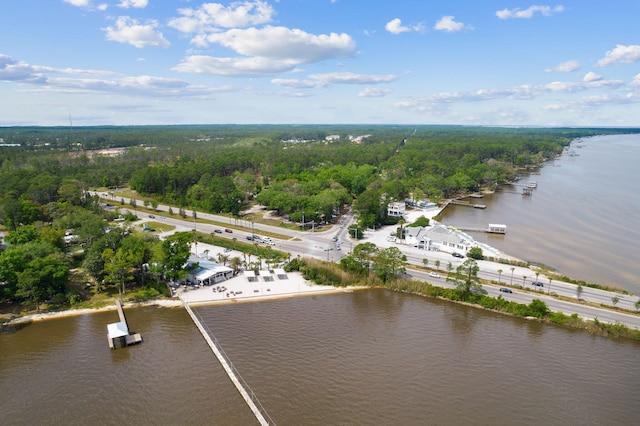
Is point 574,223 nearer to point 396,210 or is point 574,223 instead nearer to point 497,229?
point 497,229

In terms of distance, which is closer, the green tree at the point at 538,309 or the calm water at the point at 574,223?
the green tree at the point at 538,309

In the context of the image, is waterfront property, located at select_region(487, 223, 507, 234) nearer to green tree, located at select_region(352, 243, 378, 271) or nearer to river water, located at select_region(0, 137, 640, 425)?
green tree, located at select_region(352, 243, 378, 271)

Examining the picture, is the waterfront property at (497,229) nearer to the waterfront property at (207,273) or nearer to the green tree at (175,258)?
the waterfront property at (207,273)

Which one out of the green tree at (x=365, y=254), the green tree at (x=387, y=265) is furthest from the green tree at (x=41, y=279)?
the green tree at (x=387, y=265)

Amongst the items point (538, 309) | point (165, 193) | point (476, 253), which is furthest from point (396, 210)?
point (165, 193)

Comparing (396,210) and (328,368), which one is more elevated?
(396,210)

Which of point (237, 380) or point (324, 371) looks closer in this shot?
point (237, 380)

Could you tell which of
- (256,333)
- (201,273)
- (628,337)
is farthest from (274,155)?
(628,337)

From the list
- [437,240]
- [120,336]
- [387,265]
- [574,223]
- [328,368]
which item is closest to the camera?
[328,368]
